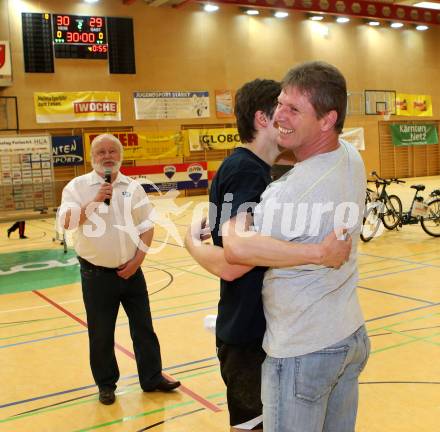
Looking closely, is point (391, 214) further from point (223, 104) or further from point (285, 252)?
point (223, 104)

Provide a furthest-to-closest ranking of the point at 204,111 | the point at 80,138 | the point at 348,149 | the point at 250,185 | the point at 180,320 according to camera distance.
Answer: the point at 204,111, the point at 80,138, the point at 180,320, the point at 250,185, the point at 348,149

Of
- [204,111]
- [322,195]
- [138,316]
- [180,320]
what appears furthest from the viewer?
[204,111]

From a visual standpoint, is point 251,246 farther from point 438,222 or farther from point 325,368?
point 438,222

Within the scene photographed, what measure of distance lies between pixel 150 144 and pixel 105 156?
17234 millimetres

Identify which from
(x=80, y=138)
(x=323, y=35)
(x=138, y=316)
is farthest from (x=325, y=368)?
(x=323, y=35)

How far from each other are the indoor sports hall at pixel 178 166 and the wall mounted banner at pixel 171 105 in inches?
2.2

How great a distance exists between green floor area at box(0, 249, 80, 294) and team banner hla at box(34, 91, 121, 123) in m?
9.09

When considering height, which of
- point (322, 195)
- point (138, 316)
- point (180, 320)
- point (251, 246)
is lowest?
point (180, 320)

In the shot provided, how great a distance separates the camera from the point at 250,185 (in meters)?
2.18

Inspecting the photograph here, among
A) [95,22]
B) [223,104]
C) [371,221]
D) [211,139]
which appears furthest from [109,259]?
[223,104]

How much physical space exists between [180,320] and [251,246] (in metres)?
4.69

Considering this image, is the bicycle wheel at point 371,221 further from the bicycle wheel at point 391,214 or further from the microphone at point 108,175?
the microphone at point 108,175

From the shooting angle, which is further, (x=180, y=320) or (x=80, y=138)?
(x=80, y=138)

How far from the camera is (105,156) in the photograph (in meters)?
4.36
